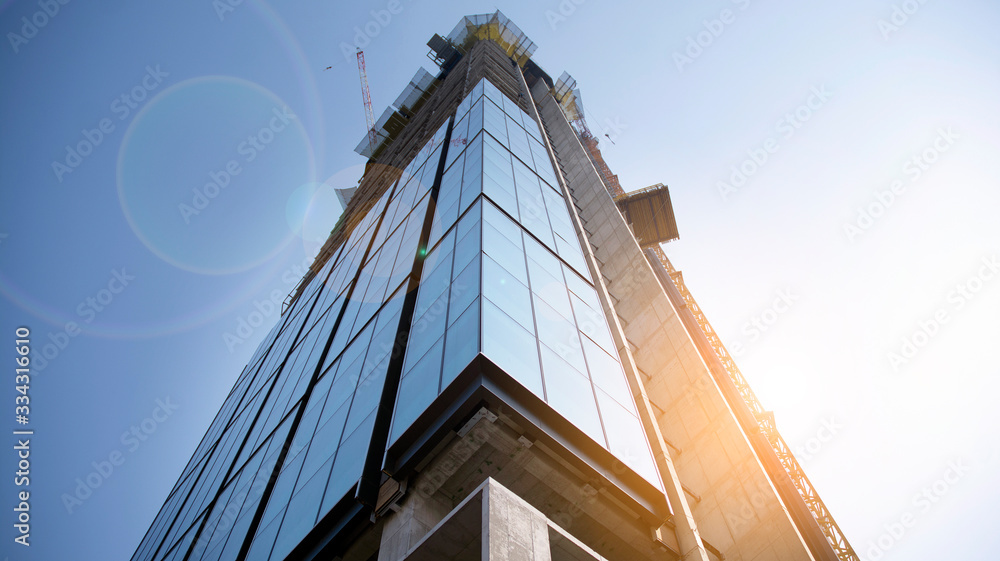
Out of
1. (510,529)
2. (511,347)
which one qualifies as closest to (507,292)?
(511,347)

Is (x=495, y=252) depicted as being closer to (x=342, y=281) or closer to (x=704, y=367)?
(x=704, y=367)

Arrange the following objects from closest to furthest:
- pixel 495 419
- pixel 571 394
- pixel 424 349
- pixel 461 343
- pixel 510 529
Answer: pixel 510 529, pixel 495 419, pixel 461 343, pixel 571 394, pixel 424 349

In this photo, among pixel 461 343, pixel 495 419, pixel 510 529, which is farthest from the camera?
pixel 461 343

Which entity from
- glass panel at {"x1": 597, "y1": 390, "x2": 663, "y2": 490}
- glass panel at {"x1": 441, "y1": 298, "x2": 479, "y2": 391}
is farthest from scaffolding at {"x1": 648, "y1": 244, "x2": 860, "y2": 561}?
glass panel at {"x1": 441, "y1": 298, "x2": 479, "y2": 391}

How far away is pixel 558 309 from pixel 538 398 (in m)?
4.11

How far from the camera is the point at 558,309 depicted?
13.9 meters

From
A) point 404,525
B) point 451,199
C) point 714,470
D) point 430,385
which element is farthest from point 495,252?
point 714,470

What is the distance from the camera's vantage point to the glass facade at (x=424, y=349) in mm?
11117

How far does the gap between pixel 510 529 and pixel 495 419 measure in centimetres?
263

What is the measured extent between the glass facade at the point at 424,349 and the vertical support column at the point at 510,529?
2.77 m

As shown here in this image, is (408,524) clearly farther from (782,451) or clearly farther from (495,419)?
(782,451)

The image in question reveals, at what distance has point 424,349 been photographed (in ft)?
39.8

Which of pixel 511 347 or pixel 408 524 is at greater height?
pixel 511 347

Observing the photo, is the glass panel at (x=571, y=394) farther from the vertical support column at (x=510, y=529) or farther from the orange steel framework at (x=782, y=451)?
the orange steel framework at (x=782, y=451)
